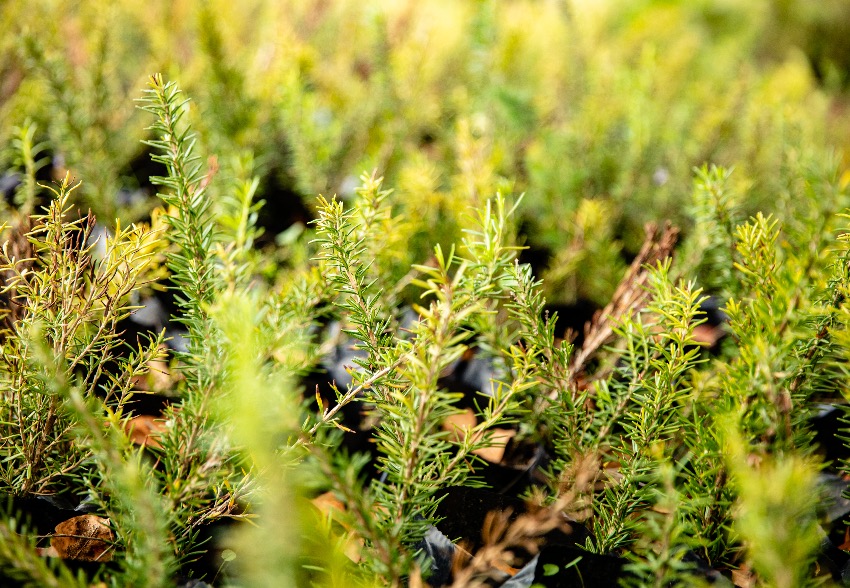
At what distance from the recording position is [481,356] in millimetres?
789

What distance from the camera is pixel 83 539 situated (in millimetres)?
603

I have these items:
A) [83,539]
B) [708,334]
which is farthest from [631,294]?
[83,539]

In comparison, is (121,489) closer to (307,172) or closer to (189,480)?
(189,480)

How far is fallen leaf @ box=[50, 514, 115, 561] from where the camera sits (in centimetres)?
59

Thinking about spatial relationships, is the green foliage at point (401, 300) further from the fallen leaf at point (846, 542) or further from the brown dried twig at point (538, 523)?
the fallen leaf at point (846, 542)

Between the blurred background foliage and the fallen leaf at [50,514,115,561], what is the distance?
15.5 inches

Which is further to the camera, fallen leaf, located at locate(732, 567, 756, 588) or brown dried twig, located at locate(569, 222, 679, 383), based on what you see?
brown dried twig, located at locate(569, 222, 679, 383)

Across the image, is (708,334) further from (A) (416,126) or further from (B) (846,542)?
(A) (416,126)

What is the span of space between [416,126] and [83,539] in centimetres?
111

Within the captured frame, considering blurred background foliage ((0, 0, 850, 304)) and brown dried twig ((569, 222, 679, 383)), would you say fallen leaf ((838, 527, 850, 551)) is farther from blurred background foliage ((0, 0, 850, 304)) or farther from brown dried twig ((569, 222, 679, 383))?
blurred background foliage ((0, 0, 850, 304))

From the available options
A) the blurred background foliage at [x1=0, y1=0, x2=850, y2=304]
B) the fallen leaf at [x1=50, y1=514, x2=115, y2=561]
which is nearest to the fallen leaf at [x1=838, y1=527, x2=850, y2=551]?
the blurred background foliage at [x1=0, y1=0, x2=850, y2=304]

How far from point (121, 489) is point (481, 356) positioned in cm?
48

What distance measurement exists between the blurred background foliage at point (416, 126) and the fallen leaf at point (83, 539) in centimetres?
39

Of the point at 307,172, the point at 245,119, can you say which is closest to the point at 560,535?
the point at 307,172
